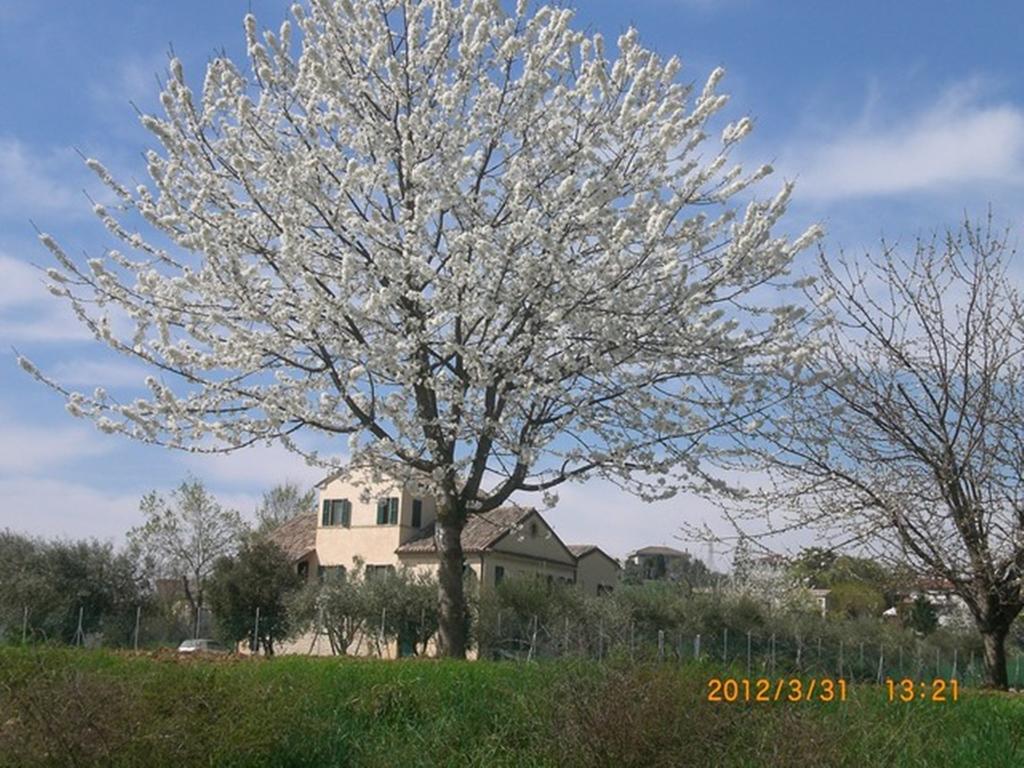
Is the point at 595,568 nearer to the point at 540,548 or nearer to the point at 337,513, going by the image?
the point at 540,548

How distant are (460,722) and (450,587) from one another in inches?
203

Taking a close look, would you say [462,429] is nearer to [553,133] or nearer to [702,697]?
[553,133]

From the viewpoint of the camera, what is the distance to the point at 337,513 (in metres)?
41.7

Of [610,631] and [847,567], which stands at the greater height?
[847,567]

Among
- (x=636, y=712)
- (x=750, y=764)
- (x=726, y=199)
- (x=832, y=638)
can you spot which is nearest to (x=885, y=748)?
(x=750, y=764)

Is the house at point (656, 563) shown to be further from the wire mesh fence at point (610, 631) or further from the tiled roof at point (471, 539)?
the wire mesh fence at point (610, 631)

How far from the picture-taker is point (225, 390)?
503 inches

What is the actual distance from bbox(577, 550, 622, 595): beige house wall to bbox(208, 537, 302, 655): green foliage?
13723mm

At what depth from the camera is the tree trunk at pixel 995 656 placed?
13.7 meters

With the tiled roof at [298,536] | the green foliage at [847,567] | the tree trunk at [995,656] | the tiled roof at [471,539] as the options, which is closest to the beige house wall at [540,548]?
the tiled roof at [471,539]

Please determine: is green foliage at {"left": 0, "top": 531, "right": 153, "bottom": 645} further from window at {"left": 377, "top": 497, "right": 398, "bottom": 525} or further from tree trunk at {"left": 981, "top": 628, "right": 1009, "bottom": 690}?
tree trunk at {"left": 981, "top": 628, "right": 1009, "bottom": 690}
